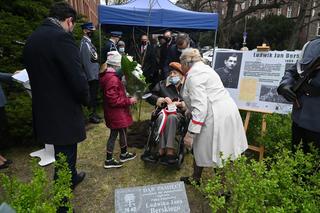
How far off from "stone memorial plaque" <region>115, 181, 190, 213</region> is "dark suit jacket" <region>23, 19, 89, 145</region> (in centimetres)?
84

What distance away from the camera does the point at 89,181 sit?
3.66 m

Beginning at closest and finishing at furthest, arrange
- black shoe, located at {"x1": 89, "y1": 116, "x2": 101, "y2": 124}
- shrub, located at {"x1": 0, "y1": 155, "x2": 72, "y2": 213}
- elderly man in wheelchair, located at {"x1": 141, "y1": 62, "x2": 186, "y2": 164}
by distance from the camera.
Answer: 1. shrub, located at {"x1": 0, "y1": 155, "x2": 72, "y2": 213}
2. elderly man in wheelchair, located at {"x1": 141, "y1": 62, "x2": 186, "y2": 164}
3. black shoe, located at {"x1": 89, "y1": 116, "x2": 101, "y2": 124}

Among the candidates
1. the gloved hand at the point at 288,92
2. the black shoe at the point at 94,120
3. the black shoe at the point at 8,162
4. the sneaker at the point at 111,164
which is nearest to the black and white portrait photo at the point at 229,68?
the gloved hand at the point at 288,92

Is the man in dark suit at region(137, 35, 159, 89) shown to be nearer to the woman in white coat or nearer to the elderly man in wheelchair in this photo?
the elderly man in wheelchair

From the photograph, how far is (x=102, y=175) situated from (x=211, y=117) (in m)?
1.82

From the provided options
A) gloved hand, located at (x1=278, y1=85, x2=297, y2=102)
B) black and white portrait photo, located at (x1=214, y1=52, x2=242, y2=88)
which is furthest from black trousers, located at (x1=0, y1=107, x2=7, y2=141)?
gloved hand, located at (x1=278, y1=85, x2=297, y2=102)

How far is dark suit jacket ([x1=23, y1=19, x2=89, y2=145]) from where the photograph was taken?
234cm

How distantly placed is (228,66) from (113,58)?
183 cm

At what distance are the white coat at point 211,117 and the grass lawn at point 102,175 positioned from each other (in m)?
0.67

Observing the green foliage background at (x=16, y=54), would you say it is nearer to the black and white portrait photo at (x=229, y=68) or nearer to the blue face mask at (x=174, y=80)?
the blue face mask at (x=174, y=80)

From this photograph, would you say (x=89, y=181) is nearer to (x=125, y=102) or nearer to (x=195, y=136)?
(x=125, y=102)

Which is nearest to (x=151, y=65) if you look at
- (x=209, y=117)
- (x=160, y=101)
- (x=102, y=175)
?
(x=160, y=101)

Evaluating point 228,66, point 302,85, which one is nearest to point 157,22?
point 228,66

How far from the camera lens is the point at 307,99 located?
2432mm
